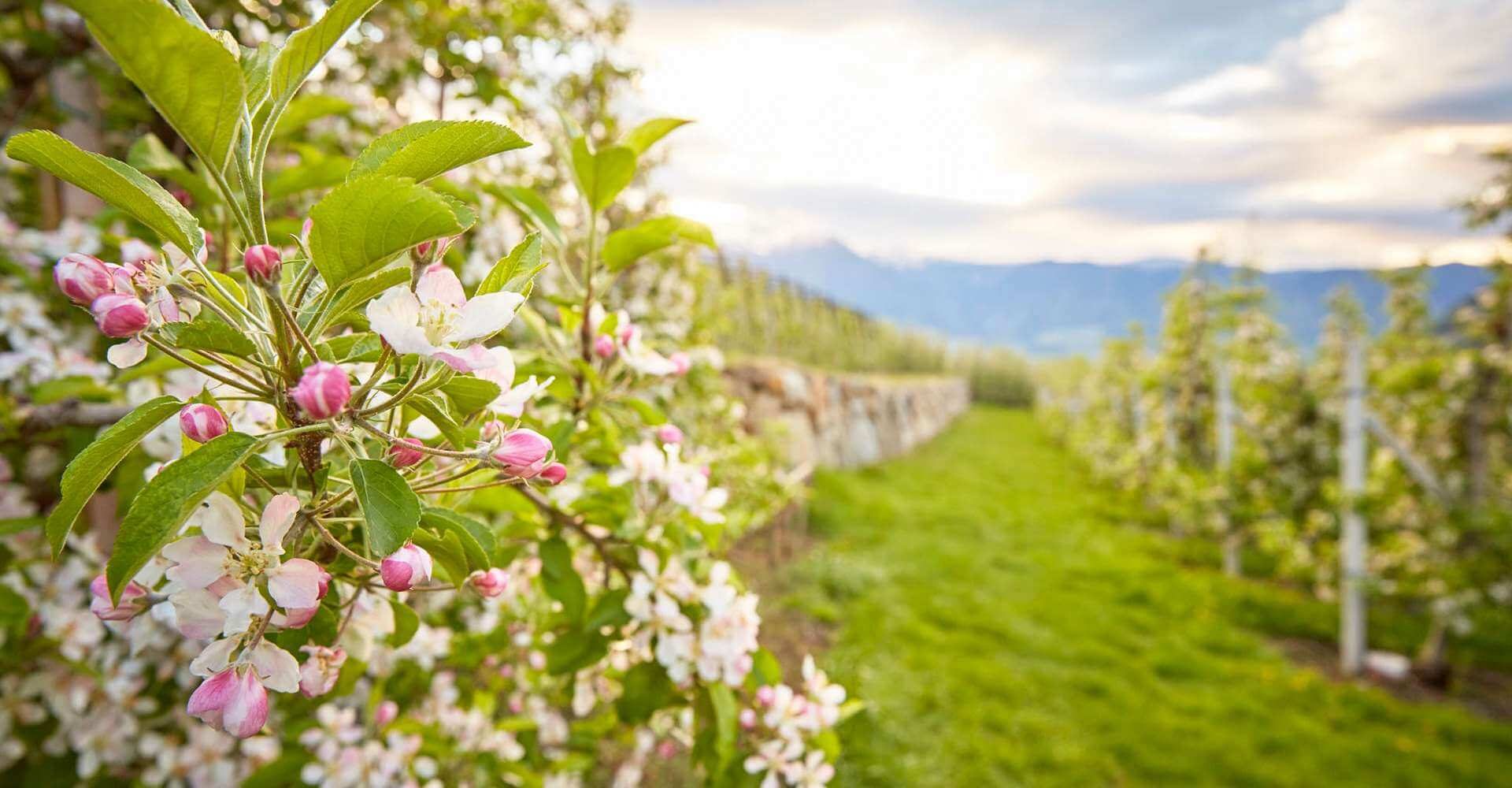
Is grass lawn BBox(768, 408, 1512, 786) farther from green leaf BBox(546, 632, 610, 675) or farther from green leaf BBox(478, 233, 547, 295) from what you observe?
green leaf BBox(478, 233, 547, 295)

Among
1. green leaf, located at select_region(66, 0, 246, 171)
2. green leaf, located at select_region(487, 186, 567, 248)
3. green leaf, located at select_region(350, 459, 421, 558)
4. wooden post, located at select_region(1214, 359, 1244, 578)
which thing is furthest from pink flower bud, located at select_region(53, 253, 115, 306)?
wooden post, located at select_region(1214, 359, 1244, 578)

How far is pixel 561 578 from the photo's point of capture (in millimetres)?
1004

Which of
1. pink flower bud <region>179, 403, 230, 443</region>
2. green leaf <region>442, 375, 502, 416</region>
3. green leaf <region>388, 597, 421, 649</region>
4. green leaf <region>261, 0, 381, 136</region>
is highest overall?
green leaf <region>261, 0, 381, 136</region>

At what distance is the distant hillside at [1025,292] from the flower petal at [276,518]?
7.61 metres

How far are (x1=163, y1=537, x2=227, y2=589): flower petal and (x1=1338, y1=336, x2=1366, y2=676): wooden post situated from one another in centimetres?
632

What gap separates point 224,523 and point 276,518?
0.16 feet

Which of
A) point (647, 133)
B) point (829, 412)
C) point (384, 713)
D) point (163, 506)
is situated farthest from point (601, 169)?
point (829, 412)

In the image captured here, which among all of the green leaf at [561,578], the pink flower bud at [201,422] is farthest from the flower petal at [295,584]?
the green leaf at [561,578]

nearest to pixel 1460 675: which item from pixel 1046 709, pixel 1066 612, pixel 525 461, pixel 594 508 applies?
pixel 1066 612

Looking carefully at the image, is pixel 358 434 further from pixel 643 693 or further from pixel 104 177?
pixel 643 693

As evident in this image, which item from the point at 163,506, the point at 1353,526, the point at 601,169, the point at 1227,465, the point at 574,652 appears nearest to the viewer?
the point at 163,506

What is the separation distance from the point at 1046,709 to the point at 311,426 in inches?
186

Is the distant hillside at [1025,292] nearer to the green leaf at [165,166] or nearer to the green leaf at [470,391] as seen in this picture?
the green leaf at [470,391]

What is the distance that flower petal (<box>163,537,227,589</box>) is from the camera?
500 mm
